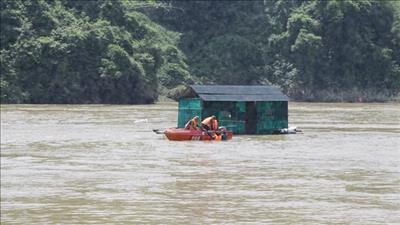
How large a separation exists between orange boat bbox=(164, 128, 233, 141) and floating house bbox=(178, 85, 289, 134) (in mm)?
2119

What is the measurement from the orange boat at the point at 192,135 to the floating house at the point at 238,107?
2119 mm

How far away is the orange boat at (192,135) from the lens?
32312 mm

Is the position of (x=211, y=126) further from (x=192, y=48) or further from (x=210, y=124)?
(x=192, y=48)

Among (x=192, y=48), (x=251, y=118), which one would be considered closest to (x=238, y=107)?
(x=251, y=118)

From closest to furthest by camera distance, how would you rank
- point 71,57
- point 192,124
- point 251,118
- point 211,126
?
point 192,124
point 211,126
point 251,118
point 71,57

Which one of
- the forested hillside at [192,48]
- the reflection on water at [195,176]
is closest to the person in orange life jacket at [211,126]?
the reflection on water at [195,176]

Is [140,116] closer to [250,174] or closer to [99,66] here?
[99,66]

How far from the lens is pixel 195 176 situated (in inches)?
867

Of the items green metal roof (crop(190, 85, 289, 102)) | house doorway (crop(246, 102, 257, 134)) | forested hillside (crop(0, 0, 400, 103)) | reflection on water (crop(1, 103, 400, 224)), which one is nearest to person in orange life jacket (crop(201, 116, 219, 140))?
reflection on water (crop(1, 103, 400, 224))

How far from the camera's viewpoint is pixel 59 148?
29250mm

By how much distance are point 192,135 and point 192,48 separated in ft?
143

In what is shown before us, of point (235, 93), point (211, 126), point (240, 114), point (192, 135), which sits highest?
point (235, 93)

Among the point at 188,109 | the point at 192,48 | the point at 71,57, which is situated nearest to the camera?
the point at 188,109

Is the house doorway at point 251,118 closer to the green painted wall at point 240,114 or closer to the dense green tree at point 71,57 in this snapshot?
the green painted wall at point 240,114
